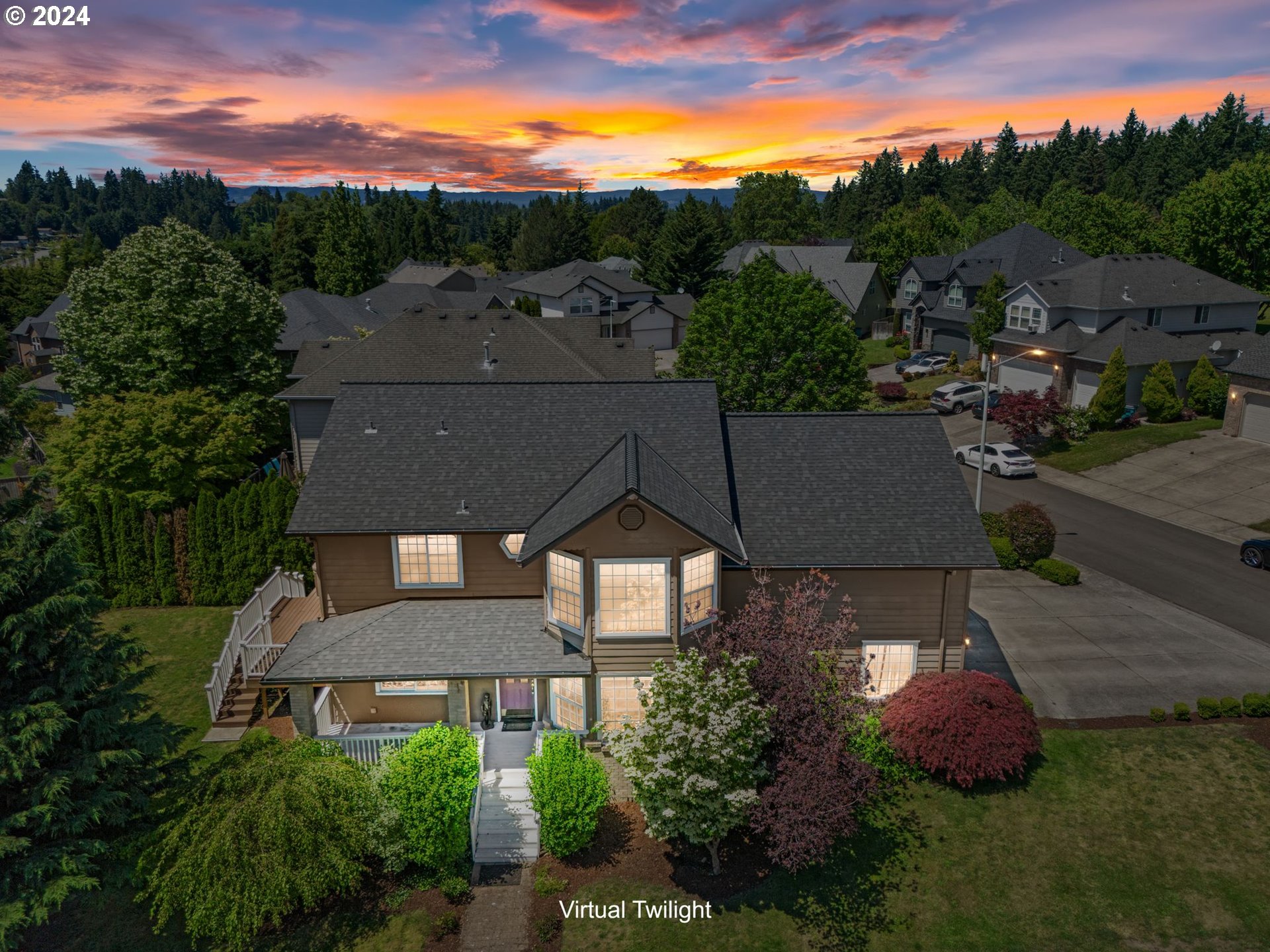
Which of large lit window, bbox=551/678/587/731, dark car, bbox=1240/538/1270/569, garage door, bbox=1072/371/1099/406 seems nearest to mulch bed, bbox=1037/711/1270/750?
large lit window, bbox=551/678/587/731

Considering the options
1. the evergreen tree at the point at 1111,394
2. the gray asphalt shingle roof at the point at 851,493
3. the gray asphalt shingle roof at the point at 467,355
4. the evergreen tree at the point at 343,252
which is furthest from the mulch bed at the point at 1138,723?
the evergreen tree at the point at 343,252

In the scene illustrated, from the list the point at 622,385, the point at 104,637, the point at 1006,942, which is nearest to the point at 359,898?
the point at 104,637

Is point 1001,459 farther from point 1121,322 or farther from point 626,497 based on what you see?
point 626,497

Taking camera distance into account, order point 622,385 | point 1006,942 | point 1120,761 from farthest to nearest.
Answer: point 622,385 < point 1120,761 < point 1006,942

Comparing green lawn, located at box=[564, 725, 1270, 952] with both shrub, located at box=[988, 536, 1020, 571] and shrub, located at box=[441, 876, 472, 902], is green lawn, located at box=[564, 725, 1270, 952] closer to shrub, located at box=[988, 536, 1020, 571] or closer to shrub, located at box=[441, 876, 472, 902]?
shrub, located at box=[441, 876, 472, 902]

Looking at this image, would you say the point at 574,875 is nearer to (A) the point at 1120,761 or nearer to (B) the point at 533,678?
(B) the point at 533,678

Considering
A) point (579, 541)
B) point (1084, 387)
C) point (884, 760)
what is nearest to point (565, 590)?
point (579, 541)
